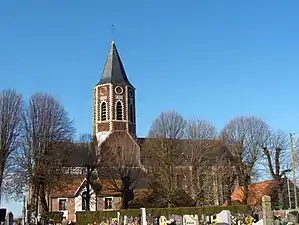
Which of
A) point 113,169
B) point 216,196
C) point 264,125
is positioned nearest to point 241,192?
point 216,196

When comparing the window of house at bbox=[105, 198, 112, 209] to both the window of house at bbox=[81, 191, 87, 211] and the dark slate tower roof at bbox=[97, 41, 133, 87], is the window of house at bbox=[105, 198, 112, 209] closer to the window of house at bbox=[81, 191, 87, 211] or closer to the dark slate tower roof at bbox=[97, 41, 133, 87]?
the window of house at bbox=[81, 191, 87, 211]

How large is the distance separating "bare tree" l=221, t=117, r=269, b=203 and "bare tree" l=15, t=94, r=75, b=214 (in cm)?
1915

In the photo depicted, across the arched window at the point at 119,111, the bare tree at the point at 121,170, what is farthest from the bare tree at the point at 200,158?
the arched window at the point at 119,111

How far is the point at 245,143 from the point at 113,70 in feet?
96.7

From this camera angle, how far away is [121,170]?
6172 centimetres

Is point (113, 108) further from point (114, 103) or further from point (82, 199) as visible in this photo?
point (82, 199)

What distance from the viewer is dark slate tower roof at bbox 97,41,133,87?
75.6m

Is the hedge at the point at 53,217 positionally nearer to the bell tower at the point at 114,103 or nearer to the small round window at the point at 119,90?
the bell tower at the point at 114,103

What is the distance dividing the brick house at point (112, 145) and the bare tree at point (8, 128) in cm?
702

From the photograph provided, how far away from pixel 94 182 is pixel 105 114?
14.5m

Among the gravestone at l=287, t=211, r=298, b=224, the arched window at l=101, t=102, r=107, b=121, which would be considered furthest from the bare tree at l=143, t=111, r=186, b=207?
the gravestone at l=287, t=211, r=298, b=224

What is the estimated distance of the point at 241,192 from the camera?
5678 cm

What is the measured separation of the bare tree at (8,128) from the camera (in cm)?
4372

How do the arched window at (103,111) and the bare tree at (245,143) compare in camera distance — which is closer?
the bare tree at (245,143)
